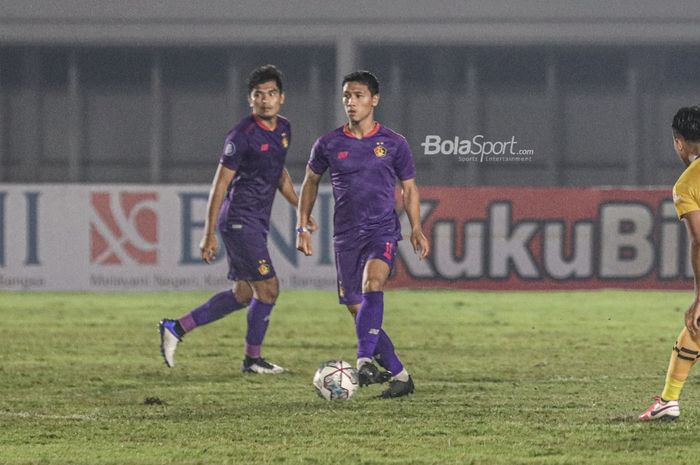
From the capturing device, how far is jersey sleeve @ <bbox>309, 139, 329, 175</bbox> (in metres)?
8.35

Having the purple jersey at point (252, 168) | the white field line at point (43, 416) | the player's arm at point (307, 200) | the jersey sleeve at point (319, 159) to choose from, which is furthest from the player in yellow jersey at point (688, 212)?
the purple jersey at point (252, 168)

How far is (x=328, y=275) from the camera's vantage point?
1734 centimetres

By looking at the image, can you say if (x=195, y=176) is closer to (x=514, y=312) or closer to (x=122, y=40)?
(x=122, y=40)

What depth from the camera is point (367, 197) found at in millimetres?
8320

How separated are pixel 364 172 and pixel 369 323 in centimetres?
86

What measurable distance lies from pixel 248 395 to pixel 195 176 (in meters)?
17.9

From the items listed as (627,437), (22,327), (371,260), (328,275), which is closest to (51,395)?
(371,260)

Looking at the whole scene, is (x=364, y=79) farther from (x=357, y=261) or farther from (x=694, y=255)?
(x=694, y=255)

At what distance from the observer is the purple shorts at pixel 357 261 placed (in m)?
8.31

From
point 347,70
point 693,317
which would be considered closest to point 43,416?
point 693,317

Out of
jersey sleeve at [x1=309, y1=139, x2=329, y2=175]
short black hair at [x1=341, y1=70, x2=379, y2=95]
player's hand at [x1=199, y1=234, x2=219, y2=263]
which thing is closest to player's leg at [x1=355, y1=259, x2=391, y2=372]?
jersey sleeve at [x1=309, y1=139, x2=329, y2=175]

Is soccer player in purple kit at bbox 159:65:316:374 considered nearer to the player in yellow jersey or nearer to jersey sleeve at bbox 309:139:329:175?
jersey sleeve at bbox 309:139:329:175

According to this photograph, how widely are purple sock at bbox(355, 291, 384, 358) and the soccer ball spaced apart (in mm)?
116
